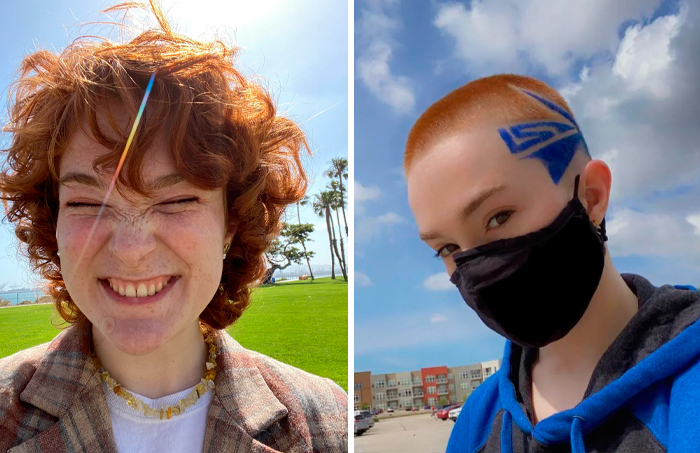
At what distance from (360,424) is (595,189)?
78cm

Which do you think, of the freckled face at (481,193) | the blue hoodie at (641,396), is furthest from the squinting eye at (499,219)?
the blue hoodie at (641,396)

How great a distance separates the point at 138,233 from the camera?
90cm

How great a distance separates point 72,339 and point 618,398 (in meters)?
1.08

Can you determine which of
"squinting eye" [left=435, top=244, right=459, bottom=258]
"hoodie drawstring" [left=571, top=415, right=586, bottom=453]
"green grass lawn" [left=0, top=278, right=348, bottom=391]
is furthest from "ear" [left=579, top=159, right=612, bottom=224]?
"green grass lawn" [left=0, top=278, right=348, bottom=391]

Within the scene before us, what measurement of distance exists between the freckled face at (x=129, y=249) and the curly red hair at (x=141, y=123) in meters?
0.03

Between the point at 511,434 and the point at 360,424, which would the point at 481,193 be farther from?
the point at 360,424

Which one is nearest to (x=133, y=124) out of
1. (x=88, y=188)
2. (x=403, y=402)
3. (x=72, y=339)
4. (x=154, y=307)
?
(x=88, y=188)

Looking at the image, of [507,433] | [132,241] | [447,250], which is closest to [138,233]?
[132,241]

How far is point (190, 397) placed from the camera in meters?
1.02

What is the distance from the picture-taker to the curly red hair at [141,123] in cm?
90

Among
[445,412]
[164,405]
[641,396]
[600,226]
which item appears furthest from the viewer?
[445,412]

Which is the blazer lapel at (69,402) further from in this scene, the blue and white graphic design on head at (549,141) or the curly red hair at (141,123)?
the blue and white graphic design on head at (549,141)

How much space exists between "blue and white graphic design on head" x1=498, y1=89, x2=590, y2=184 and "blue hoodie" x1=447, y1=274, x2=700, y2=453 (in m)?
0.25

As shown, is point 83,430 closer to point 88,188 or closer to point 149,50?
point 88,188
